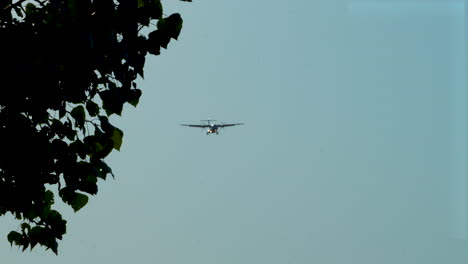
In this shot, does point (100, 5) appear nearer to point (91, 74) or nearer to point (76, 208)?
point (91, 74)

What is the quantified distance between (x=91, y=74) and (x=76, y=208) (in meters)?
2.42

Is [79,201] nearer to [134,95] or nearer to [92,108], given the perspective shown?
[92,108]

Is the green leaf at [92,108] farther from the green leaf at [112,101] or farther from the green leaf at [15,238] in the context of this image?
the green leaf at [15,238]

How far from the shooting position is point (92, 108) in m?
17.4

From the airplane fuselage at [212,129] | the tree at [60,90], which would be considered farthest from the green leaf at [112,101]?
the airplane fuselage at [212,129]

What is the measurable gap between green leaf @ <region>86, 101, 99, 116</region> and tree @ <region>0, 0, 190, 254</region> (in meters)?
0.02

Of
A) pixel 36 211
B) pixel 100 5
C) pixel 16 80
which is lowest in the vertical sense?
pixel 36 211

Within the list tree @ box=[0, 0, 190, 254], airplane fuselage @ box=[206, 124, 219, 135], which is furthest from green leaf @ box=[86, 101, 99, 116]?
airplane fuselage @ box=[206, 124, 219, 135]

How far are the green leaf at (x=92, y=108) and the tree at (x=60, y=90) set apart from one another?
0.05ft

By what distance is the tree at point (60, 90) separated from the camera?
15234mm

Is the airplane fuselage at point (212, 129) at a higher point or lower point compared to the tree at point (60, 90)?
higher

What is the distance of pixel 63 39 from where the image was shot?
50.3 ft

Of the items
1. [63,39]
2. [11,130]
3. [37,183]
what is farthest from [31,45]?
[37,183]

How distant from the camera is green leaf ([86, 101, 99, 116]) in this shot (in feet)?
57.1
